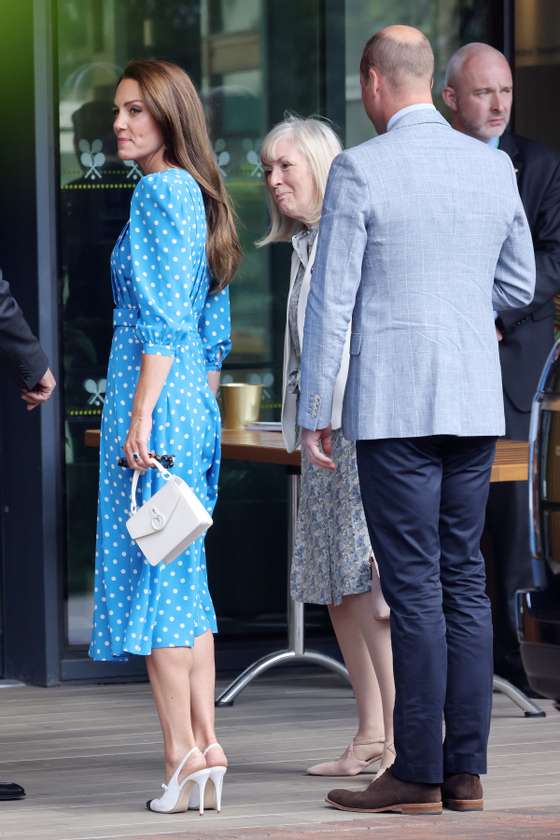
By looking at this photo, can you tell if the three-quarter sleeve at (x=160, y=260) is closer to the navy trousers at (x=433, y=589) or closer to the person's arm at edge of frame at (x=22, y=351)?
the person's arm at edge of frame at (x=22, y=351)

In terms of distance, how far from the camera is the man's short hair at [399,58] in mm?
4309

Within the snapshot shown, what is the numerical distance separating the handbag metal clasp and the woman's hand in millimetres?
154

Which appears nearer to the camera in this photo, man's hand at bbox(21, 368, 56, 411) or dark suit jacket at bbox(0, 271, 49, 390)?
dark suit jacket at bbox(0, 271, 49, 390)

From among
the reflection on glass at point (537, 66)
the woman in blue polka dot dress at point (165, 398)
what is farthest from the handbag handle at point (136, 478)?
the reflection on glass at point (537, 66)

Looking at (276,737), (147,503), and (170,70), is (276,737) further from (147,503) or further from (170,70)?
(170,70)

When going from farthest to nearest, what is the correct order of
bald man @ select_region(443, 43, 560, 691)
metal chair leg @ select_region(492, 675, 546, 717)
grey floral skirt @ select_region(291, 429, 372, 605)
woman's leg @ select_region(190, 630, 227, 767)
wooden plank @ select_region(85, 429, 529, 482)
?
bald man @ select_region(443, 43, 560, 691) < metal chair leg @ select_region(492, 675, 546, 717) < wooden plank @ select_region(85, 429, 529, 482) < grey floral skirt @ select_region(291, 429, 372, 605) < woman's leg @ select_region(190, 630, 227, 767)

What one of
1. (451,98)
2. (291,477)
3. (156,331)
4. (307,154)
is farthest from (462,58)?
(156,331)

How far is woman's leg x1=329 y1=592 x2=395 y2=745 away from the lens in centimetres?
490

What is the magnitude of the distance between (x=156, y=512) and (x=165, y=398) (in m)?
0.34

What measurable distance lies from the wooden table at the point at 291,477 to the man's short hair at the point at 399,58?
1274mm

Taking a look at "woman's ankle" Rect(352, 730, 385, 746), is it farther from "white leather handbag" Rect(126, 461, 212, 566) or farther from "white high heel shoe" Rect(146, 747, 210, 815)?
"white leather handbag" Rect(126, 461, 212, 566)

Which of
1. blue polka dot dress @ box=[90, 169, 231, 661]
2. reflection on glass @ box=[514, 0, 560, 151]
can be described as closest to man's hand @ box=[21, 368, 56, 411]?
blue polka dot dress @ box=[90, 169, 231, 661]

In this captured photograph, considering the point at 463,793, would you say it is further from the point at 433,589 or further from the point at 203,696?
the point at 203,696

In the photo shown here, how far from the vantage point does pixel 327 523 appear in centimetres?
496
